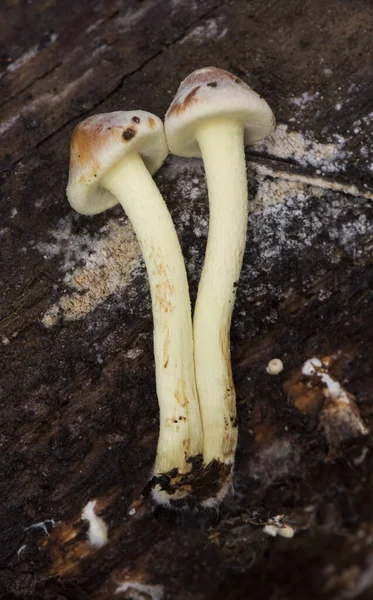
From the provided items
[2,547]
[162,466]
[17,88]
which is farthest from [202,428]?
[17,88]

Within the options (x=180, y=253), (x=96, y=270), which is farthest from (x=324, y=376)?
(x=96, y=270)

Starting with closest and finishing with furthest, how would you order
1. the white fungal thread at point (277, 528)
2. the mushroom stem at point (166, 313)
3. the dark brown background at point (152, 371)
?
the mushroom stem at point (166, 313), the dark brown background at point (152, 371), the white fungal thread at point (277, 528)

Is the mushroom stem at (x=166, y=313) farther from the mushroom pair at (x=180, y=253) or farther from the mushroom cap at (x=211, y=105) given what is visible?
the mushroom cap at (x=211, y=105)

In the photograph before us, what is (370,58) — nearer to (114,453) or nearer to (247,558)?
(114,453)

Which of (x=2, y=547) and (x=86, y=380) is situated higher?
(x=86, y=380)

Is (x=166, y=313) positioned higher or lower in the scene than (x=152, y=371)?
higher

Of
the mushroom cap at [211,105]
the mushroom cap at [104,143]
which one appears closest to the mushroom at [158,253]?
the mushroom cap at [104,143]

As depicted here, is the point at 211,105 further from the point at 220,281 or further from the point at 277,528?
the point at 277,528

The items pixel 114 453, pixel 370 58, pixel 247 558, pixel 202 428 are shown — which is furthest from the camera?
pixel 370 58
